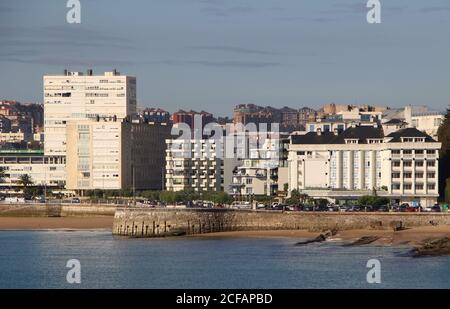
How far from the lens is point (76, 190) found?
6314 inches

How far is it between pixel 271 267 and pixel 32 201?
65457 mm

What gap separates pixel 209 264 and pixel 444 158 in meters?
52.5

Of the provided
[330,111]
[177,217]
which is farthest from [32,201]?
[330,111]

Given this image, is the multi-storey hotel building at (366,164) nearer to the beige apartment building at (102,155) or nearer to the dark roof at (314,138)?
the dark roof at (314,138)

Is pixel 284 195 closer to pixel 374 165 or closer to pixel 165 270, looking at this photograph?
pixel 374 165

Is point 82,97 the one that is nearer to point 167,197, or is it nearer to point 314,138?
point 167,197

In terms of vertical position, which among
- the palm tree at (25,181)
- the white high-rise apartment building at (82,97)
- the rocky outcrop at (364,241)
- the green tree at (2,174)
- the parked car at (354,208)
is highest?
the white high-rise apartment building at (82,97)

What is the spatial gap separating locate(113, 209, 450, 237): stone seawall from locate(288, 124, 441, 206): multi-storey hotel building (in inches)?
759

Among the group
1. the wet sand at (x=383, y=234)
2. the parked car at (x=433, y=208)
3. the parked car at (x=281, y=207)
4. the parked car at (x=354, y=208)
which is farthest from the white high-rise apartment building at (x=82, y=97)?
the wet sand at (x=383, y=234)

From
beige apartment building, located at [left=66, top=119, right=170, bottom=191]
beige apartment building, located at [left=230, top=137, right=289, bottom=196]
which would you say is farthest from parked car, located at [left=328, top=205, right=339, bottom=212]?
beige apartment building, located at [left=66, top=119, right=170, bottom=191]

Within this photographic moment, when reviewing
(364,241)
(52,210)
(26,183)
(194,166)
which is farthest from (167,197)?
(364,241)

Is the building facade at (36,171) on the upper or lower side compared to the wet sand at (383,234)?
upper

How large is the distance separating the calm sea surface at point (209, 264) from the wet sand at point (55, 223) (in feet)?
57.9

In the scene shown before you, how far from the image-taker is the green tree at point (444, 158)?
12181 cm
